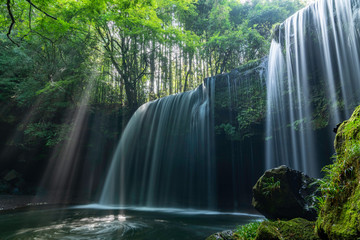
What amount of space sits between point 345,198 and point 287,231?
1019mm

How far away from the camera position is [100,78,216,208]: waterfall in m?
11.6

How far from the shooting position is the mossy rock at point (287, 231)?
2713 mm

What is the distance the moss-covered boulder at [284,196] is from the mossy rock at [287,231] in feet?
5.02

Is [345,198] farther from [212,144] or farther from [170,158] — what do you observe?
[170,158]

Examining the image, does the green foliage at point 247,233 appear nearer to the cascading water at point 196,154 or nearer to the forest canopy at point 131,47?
the cascading water at point 196,154

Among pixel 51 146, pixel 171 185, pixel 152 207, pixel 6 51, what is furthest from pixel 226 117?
pixel 6 51

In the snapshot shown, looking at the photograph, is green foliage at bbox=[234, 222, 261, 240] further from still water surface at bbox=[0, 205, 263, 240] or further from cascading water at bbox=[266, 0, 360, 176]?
cascading water at bbox=[266, 0, 360, 176]

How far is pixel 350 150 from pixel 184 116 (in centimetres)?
1026

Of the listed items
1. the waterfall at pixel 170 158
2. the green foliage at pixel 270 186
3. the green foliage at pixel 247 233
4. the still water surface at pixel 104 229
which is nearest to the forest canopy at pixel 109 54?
the waterfall at pixel 170 158

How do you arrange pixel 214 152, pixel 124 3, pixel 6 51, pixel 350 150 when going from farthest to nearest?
1. pixel 6 51
2. pixel 214 152
3. pixel 124 3
4. pixel 350 150

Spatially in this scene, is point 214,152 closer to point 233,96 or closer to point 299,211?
point 233,96

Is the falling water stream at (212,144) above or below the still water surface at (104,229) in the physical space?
above

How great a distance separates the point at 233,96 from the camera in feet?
37.2

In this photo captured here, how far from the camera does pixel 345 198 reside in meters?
2.14
